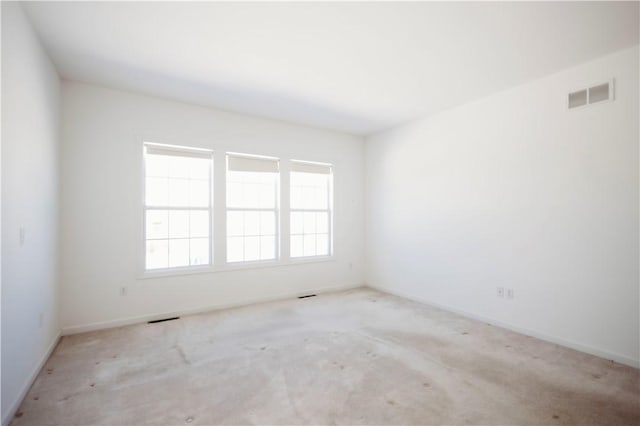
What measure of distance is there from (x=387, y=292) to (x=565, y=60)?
3855mm

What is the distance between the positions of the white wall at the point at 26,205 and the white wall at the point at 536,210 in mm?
4460

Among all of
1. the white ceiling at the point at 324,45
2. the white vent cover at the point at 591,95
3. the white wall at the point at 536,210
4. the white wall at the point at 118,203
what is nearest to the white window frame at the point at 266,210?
the white wall at the point at 118,203

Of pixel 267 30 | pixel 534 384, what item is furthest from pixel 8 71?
pixel 534 384

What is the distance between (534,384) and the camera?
2.34m

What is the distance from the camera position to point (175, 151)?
13.2 ft

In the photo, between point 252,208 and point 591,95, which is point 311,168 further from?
point 591,95

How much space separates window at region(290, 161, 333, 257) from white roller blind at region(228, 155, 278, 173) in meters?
0.37

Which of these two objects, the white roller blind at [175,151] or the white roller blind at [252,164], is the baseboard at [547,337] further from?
the white roller blind at [175,151]

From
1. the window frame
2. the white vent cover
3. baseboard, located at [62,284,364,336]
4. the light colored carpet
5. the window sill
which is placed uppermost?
the white vent cover

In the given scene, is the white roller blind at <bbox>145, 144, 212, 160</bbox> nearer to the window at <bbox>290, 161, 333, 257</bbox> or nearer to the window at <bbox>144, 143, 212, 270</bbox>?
the window at <bbox>144, 143, 212, 270</bbox>

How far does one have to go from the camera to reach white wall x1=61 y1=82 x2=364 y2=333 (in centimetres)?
339

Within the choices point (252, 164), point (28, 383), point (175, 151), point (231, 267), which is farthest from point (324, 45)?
point (28, 383)

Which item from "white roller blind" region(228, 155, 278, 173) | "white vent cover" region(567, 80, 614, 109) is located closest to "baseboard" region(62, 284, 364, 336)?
"white roller blind" region(228, 155, 278, 173)

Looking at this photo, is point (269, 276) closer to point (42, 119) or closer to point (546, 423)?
point (42, 119)
